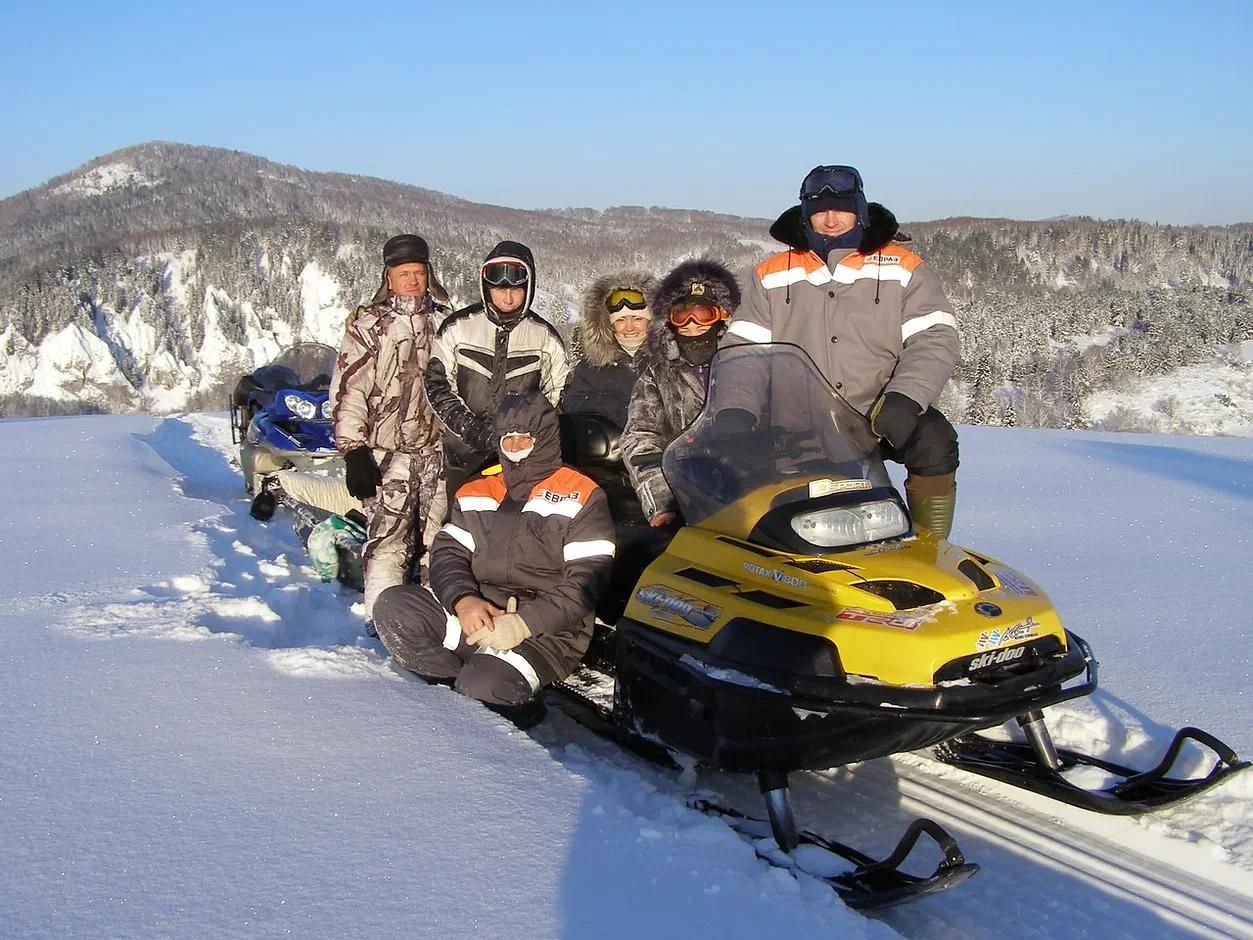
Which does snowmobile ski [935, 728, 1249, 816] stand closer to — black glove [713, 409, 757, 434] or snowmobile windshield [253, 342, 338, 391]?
black glove [713, 409, 757, 434]

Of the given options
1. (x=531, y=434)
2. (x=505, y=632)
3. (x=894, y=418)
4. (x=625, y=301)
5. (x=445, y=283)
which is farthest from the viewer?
(x=445, y=283)

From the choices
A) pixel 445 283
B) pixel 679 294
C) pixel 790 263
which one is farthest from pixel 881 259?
pixel 445 283

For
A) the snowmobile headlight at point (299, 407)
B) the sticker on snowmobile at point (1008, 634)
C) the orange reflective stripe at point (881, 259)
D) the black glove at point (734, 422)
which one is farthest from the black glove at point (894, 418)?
the snowmobile headlight at point (299, 407)

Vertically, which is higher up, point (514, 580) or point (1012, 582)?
point (1012, 582)

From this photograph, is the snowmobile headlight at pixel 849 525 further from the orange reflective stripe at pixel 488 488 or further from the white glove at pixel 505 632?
the orange reflective stripe at pixel 488 488

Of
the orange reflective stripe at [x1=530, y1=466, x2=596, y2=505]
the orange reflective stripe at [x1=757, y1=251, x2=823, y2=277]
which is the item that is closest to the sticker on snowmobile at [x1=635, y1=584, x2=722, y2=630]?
the orange reflective stripe at [x1=530, y1=466, x2=596, y2=505]

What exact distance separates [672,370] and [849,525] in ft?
3.79

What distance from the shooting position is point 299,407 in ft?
25.0

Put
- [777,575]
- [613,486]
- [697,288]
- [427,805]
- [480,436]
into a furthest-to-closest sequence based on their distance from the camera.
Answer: [480,436] < [613,486] < [697,288] < [777,575] < [427,805]

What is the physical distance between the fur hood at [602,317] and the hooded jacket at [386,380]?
715 millimetres

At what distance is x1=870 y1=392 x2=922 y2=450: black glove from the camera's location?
3.10 metres

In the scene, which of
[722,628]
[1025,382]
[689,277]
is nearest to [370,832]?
[722,628]

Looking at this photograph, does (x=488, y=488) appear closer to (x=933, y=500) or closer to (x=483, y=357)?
(x=483, y=357)

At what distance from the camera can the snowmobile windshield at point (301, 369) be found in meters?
8.15
